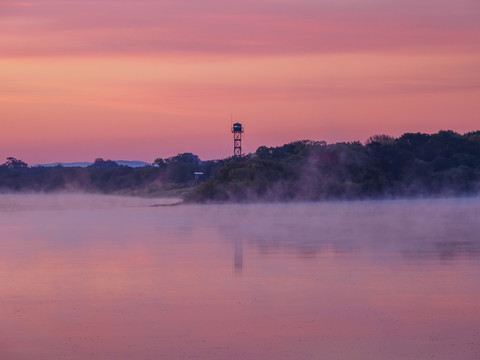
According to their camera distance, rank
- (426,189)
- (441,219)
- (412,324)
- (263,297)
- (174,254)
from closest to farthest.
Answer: (412,324), (263,297), (174,254), (441,219), (426,189)

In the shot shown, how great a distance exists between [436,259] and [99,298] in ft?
29.3

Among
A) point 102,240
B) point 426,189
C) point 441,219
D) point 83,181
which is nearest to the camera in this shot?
point 102,240

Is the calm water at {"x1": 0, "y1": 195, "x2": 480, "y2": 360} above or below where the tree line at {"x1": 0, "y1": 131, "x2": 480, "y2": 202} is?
below

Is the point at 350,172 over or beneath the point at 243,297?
over

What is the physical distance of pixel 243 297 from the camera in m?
14.7

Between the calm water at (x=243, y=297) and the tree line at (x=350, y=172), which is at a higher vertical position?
the tree line at (x=350, y=172)

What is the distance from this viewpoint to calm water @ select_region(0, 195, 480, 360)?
11.0 m

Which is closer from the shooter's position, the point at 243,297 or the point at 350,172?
the point at 243,297

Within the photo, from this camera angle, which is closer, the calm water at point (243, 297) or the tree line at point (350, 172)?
the calm water at point (243, 297)

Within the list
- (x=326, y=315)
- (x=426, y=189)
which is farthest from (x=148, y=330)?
(x=426, y=189)

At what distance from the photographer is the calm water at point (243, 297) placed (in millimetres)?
10961

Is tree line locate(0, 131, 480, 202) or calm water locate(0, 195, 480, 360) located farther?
tree line locate(0, 131, 480, 202)

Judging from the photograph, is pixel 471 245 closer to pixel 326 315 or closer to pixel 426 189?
pixel 326 315

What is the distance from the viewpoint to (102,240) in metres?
27.1
